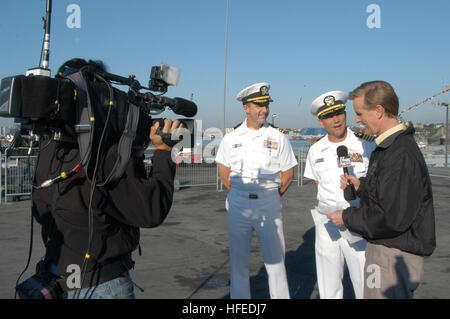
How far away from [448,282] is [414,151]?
3.13 metres

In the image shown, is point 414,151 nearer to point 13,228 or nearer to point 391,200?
point 391,200

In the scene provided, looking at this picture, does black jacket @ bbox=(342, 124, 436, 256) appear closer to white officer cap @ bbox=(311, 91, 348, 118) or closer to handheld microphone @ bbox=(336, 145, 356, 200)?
handheld microphone @ bbox=(336, 145, 356, 200)

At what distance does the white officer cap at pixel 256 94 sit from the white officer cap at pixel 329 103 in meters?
0.51

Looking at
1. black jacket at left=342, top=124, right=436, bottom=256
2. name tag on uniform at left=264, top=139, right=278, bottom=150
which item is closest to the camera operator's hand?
black jacket at left=342, top=124, right=436, bottom=256

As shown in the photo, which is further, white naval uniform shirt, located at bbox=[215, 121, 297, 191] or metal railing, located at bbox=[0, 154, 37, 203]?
metal railing, located at bbox=[0, 154, 37, 203]

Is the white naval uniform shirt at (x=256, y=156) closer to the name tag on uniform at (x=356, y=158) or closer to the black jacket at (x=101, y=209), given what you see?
the name tag on uniform at (x=356, y=158)

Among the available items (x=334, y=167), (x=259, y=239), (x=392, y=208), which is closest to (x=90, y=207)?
(x=392, y=208)

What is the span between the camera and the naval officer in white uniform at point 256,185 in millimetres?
3779

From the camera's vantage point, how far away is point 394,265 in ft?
7.61

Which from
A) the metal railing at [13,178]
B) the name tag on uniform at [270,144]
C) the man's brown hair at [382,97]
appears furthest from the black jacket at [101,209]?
the metal railing at [13,178]

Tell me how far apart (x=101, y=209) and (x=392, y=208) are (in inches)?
62.5

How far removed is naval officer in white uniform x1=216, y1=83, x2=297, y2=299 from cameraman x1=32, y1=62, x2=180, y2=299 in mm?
1982

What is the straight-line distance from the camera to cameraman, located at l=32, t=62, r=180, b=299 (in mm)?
1800

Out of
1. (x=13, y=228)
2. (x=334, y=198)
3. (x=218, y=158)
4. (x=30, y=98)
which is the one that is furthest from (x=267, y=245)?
(x=13, y=228)
